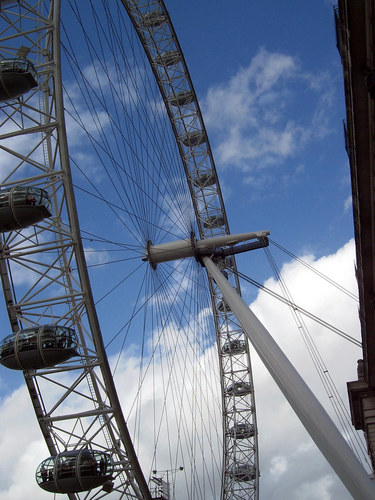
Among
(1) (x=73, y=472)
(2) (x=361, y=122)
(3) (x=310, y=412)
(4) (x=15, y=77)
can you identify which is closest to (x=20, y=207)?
(4) (x=15, y=77)

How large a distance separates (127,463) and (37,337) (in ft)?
28.4

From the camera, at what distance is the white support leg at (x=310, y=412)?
51.2 ft

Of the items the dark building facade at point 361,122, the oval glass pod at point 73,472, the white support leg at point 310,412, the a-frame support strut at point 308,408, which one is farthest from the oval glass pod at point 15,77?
the oval glass pod at point 73,472

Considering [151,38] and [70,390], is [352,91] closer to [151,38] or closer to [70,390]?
[70,390]

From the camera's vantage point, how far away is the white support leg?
615 inches

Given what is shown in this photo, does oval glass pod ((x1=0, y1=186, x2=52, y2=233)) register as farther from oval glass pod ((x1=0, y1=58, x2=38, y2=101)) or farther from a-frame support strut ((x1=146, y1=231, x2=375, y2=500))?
a-frame support strut ((x1=146, y1=231, x2=375, y2=500))

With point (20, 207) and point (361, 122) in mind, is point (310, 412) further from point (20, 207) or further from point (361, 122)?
point (20, 207)

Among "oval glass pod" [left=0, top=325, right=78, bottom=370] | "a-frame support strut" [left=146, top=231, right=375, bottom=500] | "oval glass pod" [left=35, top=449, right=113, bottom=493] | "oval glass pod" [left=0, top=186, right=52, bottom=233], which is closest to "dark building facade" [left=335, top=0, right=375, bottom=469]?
"a-frame support strut" [left=146, top=231, right=375, bottom=500]

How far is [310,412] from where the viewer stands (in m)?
18.0

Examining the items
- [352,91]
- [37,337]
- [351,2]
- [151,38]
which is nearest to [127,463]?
[37,337]

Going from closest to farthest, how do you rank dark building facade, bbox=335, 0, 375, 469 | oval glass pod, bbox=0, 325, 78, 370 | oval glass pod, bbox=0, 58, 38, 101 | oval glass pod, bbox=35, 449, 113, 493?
dark building facade, bbox=335, 0, 375, 469 < oval glass pod, bbox=0, 325, 78, 370 < oval glass pod, bbox=0, 58, 38, 101 < oval glass pod, bbox=35, 449, 113, 493

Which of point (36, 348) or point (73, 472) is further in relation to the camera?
point (73, 472)

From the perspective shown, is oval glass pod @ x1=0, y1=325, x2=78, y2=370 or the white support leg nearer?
the white support leg

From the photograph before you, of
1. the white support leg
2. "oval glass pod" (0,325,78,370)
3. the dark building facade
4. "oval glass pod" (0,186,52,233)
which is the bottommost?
the white support leg
